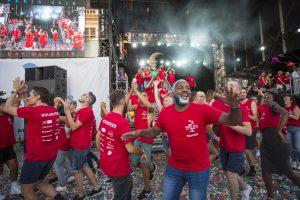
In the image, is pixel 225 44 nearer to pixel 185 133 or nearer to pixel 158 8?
pixel 158 8

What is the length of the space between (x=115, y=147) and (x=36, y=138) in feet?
4.31

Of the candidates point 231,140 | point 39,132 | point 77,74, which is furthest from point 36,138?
point 77,74

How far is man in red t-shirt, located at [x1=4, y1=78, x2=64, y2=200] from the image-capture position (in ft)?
10.0

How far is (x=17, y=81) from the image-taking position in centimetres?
318

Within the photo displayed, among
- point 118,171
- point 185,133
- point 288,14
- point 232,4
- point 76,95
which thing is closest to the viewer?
point 185,133

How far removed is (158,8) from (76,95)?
12314mm

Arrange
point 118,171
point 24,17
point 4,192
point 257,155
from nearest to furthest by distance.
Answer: point 118,171 < point 4,192 < point 257,155 < point 24,17

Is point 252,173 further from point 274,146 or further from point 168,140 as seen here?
point 168,140

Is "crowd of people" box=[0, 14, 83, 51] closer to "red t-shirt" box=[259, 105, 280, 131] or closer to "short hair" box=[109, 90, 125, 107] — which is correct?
"short hair" box=[109, 90, 125, 107]

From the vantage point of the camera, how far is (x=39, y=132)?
3129 mm

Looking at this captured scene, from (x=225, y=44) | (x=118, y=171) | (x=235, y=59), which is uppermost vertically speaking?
(x=225, y=44)

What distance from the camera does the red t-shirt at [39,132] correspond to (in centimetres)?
307

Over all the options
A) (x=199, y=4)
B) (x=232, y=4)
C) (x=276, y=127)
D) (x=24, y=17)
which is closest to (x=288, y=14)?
(x=232, y=4)

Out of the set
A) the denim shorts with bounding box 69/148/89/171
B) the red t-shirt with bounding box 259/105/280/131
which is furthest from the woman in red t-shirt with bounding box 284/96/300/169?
the denim shorts with bounding box 69/148/89/171
